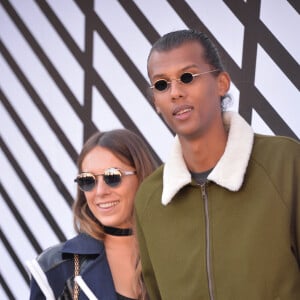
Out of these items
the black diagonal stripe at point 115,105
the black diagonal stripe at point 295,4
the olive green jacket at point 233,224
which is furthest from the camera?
the black diagonal stripe at point 115,105

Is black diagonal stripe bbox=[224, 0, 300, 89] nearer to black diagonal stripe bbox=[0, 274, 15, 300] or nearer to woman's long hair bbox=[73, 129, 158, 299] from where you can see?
woman's long hair bbox=[73, 129, 158, 299]

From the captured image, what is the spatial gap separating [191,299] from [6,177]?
250 cm

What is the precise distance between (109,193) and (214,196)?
74 centimetres

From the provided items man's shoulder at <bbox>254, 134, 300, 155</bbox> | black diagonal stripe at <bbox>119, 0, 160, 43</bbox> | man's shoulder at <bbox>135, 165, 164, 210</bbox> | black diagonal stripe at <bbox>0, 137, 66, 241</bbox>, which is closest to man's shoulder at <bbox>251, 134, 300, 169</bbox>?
man's shoulder at <bbox>254, 134, 300, 155</bbox>

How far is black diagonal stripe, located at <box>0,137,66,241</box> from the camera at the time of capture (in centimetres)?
377

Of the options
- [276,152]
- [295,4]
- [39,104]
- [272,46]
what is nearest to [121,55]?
[39,104]

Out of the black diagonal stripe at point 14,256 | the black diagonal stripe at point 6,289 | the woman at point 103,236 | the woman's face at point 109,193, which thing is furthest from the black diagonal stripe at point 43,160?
the woman's face at point 109,193

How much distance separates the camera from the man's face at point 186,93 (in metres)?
1.61

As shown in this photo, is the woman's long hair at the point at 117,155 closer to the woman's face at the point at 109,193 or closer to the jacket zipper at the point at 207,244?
the woman's face at the point at 109,193

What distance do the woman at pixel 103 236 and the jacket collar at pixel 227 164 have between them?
56cm

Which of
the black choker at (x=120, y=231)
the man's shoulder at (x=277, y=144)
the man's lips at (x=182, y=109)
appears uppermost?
the man's lips at (x=182, y=109)

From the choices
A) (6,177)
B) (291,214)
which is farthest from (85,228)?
(6,177)

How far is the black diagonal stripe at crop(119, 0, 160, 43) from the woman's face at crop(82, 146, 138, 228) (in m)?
1.15

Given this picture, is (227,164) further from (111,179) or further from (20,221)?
(20,221)
